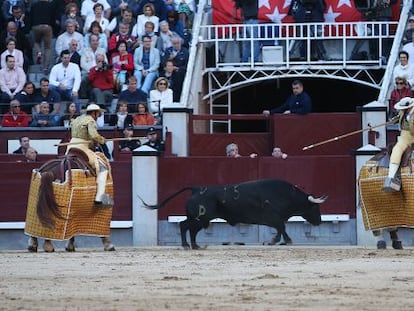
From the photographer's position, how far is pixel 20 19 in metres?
26.1

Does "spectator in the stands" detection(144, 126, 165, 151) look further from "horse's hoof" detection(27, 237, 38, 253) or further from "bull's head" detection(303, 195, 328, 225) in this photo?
"horse's hoof" detection(27, 237, 38, 253)

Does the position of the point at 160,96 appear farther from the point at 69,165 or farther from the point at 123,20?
the point at 69,165

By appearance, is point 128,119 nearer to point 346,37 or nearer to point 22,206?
point 22,206

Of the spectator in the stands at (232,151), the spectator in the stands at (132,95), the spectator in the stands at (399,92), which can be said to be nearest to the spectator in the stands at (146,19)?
the spectator in the stands at (132,95)

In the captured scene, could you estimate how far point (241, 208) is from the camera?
66.1 ft

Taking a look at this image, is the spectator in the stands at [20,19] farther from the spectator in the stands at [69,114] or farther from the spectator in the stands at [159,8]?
the spectator in the stands at [69,114]

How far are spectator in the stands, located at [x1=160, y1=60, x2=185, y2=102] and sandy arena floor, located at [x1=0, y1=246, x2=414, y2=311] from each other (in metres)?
5.75

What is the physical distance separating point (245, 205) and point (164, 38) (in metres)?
5.28

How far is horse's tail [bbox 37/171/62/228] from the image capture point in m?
18.9

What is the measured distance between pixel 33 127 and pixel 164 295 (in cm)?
1102

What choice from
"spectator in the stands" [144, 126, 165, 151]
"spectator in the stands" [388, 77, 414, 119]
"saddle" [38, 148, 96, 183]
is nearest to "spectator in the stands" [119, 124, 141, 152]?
"spectator in the stands" [144, 126, 165, 151]

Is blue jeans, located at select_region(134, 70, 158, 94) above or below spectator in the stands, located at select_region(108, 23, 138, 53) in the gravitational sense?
below

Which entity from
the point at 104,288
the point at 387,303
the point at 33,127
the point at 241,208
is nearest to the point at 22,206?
the point at 33,127

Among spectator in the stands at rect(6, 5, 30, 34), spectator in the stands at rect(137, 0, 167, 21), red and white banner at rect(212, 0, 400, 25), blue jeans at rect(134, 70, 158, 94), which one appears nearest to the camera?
blue jeans at rect(134, 70, 158, 94)
